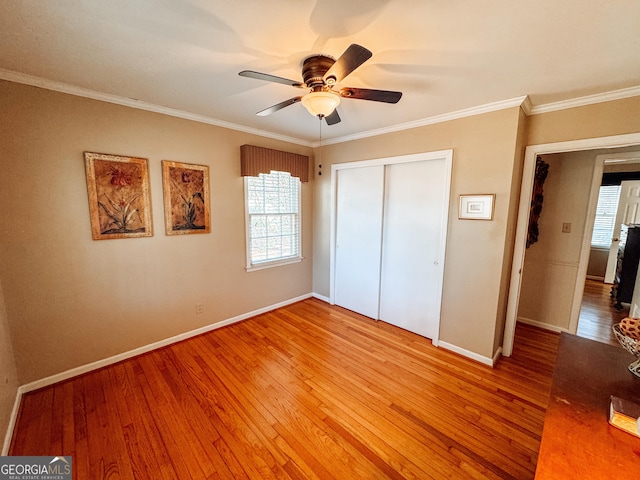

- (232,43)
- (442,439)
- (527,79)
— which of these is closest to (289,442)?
(442,439)

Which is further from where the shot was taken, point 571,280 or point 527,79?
point 571,280

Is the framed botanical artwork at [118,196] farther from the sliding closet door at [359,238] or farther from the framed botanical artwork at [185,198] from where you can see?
the sliding closet door at [359,238]

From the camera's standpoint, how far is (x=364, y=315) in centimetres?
345

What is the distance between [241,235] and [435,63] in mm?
2528

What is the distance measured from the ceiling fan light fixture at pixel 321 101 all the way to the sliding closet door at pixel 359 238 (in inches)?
65.4

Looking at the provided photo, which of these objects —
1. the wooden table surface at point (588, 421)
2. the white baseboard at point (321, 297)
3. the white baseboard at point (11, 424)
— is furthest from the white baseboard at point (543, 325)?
the white baseboard at point (11, 424)

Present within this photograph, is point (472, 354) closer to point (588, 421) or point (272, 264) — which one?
point (588, 421)

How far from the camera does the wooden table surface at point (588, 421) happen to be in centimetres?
70

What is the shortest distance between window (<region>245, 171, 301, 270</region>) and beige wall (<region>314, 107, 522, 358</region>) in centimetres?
161

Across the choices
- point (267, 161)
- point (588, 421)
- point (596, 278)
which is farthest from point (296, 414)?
point (596, 278)

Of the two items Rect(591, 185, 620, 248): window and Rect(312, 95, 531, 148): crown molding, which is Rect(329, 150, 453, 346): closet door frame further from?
Rect(591, 185, 620, 248): window

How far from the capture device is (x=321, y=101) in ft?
4.96

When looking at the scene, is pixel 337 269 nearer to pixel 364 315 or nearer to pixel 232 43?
pixel 364 315

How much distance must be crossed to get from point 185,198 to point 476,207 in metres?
2.89
